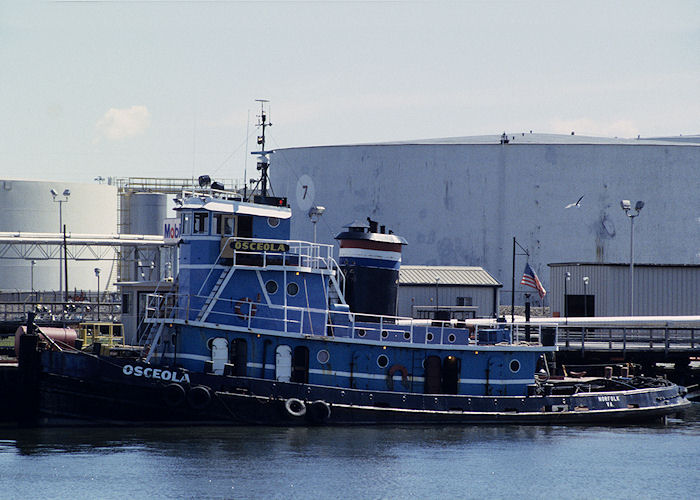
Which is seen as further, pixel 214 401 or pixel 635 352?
pixel 635 352

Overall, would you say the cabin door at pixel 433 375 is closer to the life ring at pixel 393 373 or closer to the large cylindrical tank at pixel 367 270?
the life ring at pixel 393 373

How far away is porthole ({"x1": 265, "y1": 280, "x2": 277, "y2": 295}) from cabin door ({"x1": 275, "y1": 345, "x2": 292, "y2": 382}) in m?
1.67

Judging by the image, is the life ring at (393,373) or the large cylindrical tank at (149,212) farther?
the large cylindrical tank at (149,212)

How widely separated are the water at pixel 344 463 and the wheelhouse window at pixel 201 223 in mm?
5824

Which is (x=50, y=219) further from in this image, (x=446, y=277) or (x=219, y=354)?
(x=219, y=354)

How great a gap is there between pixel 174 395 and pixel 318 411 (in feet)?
13.7

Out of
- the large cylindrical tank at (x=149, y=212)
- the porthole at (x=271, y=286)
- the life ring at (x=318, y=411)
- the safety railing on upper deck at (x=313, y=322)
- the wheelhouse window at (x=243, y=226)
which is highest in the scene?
the large cylindrical tank at (x=149, y=212)

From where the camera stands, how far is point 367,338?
3384cm

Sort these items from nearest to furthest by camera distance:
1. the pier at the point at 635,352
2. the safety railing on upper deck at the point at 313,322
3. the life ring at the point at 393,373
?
the safety railing on upper deck at the point at 313,322
the life ring at the point at 393,373
the pier at the point at 635,352

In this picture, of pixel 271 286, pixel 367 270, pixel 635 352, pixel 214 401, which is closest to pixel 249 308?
pixel 271 286

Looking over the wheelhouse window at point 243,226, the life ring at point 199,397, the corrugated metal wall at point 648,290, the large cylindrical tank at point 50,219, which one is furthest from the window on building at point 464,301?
the large cylindrical tank at point 50,219

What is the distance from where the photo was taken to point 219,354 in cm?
3225

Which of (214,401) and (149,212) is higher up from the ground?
(149,212)

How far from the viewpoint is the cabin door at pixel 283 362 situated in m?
32.7
